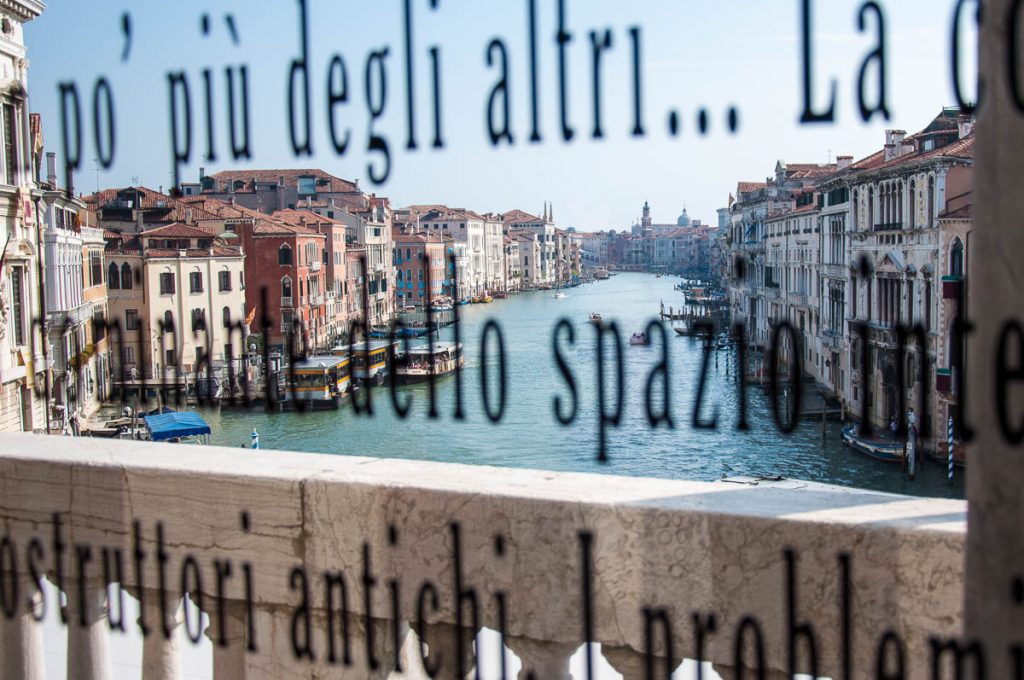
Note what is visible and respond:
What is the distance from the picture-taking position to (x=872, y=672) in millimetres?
824

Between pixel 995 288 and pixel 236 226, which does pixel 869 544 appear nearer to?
pixel 995 288

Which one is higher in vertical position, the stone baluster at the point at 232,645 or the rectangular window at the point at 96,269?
the rectangular window at the point at 96,269

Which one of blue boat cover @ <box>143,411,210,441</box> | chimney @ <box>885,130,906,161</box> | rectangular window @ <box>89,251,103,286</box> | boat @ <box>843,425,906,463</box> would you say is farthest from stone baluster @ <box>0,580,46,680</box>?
boat @ <box>843,425,906,463</box>

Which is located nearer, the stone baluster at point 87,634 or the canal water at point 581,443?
the stone baluster at point 87,634

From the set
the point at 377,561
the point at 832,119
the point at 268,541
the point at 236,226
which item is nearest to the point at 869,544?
the point at 832,119

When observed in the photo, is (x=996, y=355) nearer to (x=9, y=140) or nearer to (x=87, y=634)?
(x=87, y=634)

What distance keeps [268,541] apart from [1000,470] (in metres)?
0.70

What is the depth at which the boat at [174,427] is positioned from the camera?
10.5 metres

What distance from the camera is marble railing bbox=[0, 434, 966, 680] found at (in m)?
0.84

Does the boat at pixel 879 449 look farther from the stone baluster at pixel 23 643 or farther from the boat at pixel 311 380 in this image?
the stone baluster at pixel 23 643

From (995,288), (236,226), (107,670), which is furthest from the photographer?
(236,226)

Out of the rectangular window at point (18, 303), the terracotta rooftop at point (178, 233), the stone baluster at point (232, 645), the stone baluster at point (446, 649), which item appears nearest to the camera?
the stone baluster at point (446, 649)

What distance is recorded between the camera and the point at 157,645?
43.8 inches

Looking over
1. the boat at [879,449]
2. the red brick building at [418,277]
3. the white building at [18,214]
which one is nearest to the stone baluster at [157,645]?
the white building at [18,214]
